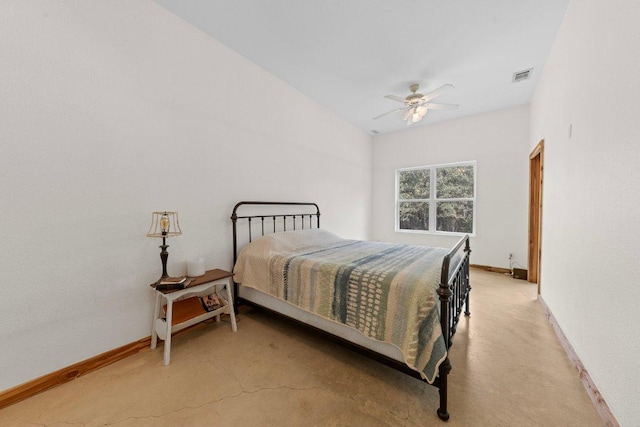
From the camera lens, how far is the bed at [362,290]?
1.35 metres

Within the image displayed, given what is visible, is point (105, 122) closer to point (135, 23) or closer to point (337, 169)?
point (135, 23)

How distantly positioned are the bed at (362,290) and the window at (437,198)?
8.23 feet

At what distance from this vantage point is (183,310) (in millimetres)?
2117

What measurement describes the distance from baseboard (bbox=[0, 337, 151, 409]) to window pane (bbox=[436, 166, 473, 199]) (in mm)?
5049

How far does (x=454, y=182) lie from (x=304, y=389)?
4490 mm

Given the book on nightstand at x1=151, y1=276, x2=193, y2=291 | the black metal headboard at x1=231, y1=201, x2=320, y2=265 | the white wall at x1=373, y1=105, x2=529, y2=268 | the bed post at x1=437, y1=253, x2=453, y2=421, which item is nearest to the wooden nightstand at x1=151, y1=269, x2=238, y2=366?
the book on nightstand at x1=151, y1=276, x2=193, y2=291

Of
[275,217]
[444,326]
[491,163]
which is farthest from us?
[491,163]

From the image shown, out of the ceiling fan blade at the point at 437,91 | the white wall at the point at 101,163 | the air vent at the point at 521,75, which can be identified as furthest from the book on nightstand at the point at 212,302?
the air vent at the point at 521,75

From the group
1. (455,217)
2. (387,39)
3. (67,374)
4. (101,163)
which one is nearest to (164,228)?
(101,163)

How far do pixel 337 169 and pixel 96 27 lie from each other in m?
3.32

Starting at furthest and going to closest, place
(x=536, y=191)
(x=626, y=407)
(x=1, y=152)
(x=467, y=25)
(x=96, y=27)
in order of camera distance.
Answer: (x=536, y=191) < (x=467, y=25) < (x=96, y=27) < (x=1, y=152) < (x=626, y=407)

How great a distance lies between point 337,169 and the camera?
4.36 m

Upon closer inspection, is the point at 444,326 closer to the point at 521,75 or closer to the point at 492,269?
the point at 521,75

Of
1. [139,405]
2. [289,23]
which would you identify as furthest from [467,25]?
[139,405]
